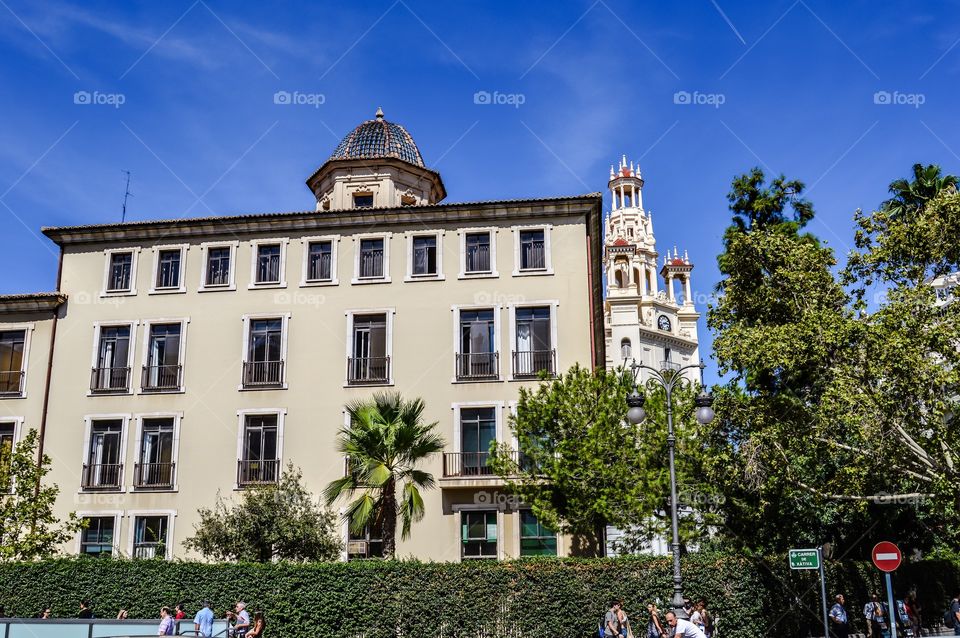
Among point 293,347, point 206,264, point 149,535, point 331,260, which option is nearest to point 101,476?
point 149,535

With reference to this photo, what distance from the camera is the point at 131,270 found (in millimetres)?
32688

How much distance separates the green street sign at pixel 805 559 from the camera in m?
18.1

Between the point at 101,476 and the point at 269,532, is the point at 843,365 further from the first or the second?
the point at 101,476

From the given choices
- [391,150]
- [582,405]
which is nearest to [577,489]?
[582,405]

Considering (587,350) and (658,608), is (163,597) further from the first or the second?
(587,350)

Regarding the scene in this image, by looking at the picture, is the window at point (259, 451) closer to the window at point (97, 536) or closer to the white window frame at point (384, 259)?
the window at point (97, 536)

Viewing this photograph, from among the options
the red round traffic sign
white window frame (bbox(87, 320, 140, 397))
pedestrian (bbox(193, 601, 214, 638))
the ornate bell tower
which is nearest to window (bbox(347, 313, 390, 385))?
white window frame (bbox(87, 320, 140, 397))

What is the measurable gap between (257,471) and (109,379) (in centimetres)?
695

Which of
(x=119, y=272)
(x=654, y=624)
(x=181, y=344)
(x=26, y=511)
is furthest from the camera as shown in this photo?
(x=119, y=272)

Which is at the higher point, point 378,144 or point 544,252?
point 378,144

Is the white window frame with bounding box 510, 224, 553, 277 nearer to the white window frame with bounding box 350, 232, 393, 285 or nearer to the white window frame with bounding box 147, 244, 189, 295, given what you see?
the white window frame with bounding box 350, 232, 393, 285

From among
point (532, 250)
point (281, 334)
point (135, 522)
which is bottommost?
point (135, 522)

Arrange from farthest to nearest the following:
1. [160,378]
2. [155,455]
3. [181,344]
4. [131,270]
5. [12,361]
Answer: [131,270], [12,361], [181,344], [160,378], [155,455]

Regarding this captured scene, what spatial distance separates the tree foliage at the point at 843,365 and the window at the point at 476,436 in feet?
26.5
